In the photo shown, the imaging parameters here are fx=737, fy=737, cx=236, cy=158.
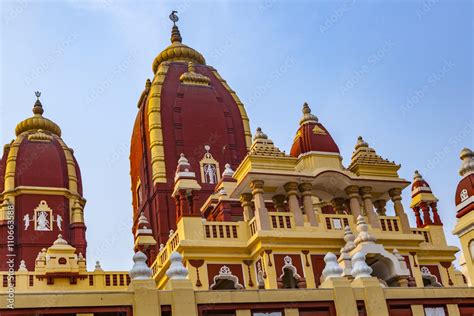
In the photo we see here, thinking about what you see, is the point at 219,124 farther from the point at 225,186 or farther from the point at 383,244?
the point at 383,244

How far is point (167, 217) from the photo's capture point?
96.0 feet

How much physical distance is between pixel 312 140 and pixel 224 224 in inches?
161

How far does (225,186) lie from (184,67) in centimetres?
1057

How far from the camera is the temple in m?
14.5

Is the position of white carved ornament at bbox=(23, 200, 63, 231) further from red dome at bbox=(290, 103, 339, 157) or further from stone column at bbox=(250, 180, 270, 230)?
stone column at bbox=(250, 180, 270, 230)

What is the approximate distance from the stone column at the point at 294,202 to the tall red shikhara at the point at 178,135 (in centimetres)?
682

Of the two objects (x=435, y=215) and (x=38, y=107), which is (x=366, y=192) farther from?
(x=38, y=107)

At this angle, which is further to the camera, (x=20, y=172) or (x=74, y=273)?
(x=20, y=172)

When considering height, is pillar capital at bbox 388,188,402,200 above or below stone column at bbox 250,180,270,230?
above

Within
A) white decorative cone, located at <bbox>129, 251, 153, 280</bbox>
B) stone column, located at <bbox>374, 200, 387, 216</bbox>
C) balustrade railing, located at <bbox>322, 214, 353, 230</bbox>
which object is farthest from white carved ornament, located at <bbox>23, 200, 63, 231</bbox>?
white decorative cone, located at <bbox>129, 251, 153, 280</bbox>

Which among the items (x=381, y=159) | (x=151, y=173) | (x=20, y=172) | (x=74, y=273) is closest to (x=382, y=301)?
(x=381, y=159)

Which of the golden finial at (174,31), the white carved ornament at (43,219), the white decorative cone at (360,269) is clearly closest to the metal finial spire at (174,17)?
the golden finial at (174,31)

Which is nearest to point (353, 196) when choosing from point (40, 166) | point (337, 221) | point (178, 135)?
point (337, 221)

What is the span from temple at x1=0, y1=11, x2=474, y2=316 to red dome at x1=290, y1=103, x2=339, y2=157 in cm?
5
